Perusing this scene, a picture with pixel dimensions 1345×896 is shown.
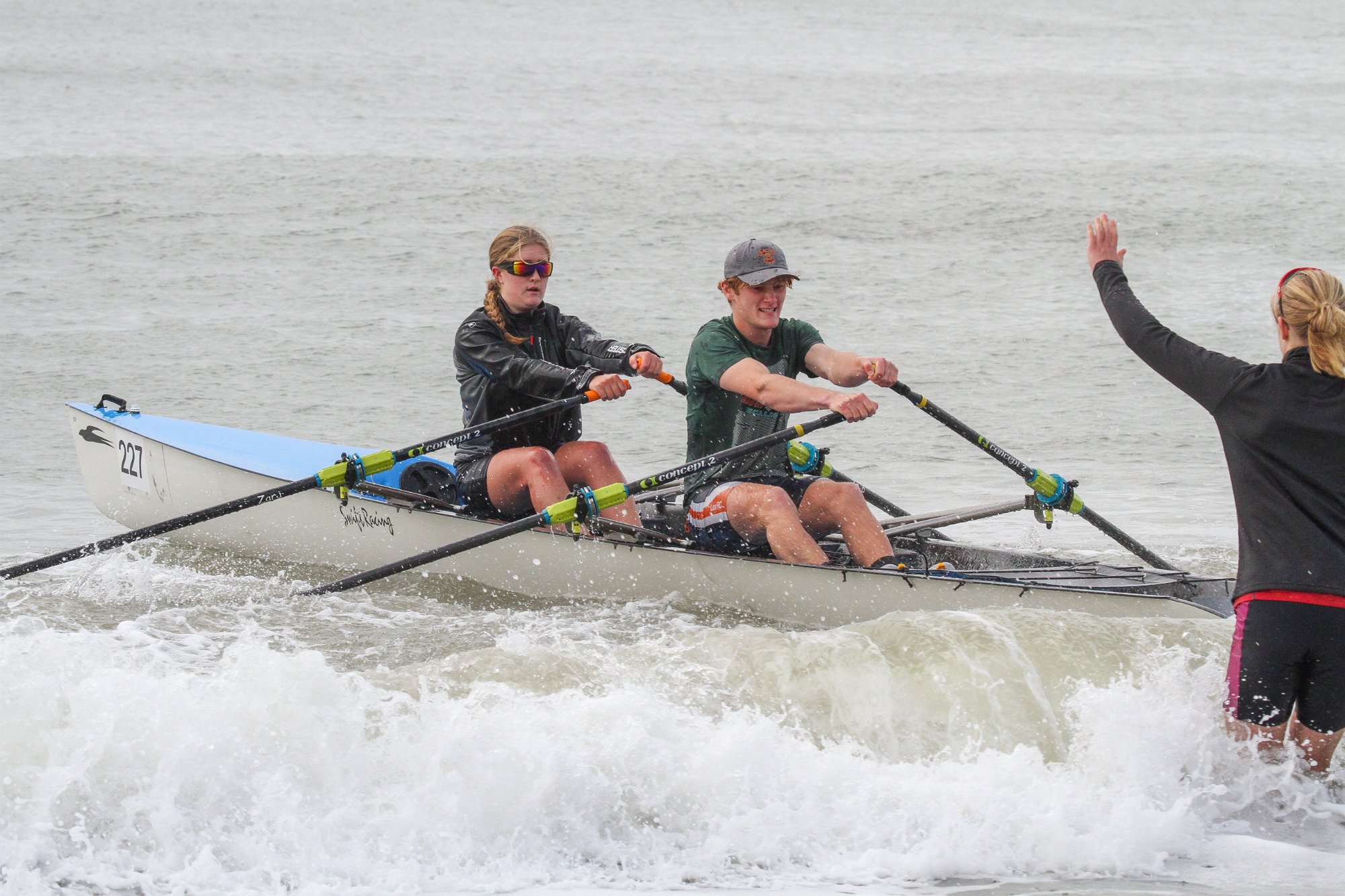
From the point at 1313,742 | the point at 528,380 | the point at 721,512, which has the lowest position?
the point at 1313,742

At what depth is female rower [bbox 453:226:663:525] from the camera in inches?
251

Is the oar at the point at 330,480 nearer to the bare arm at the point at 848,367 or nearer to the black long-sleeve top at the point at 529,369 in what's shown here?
the black long-sleeve top at the point at 529,369

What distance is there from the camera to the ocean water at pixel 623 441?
3.96 m

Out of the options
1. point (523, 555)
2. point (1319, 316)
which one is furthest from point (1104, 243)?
point (523, 555)

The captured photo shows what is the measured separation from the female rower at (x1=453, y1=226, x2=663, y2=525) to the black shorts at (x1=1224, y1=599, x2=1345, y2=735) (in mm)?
3300

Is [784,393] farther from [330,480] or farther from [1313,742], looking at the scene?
[1313,742]

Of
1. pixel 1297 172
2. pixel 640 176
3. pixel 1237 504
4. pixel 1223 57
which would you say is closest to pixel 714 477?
pixel 1237 504

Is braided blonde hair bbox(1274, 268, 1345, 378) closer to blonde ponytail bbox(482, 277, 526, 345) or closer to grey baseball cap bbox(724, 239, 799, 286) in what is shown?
grey baseball cap bbox(724, 239, 799, 286)

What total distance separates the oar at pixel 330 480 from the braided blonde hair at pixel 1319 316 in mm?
3382

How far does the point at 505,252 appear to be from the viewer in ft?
21.0

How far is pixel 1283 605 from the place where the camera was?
3.55 meters

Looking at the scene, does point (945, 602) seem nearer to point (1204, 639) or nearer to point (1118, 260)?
point (1204, 639)

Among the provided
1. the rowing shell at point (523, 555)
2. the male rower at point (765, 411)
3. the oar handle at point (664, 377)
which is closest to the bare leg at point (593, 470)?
the rowing shell at point (523, 555)

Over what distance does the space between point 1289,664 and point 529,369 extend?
3.70 meters
